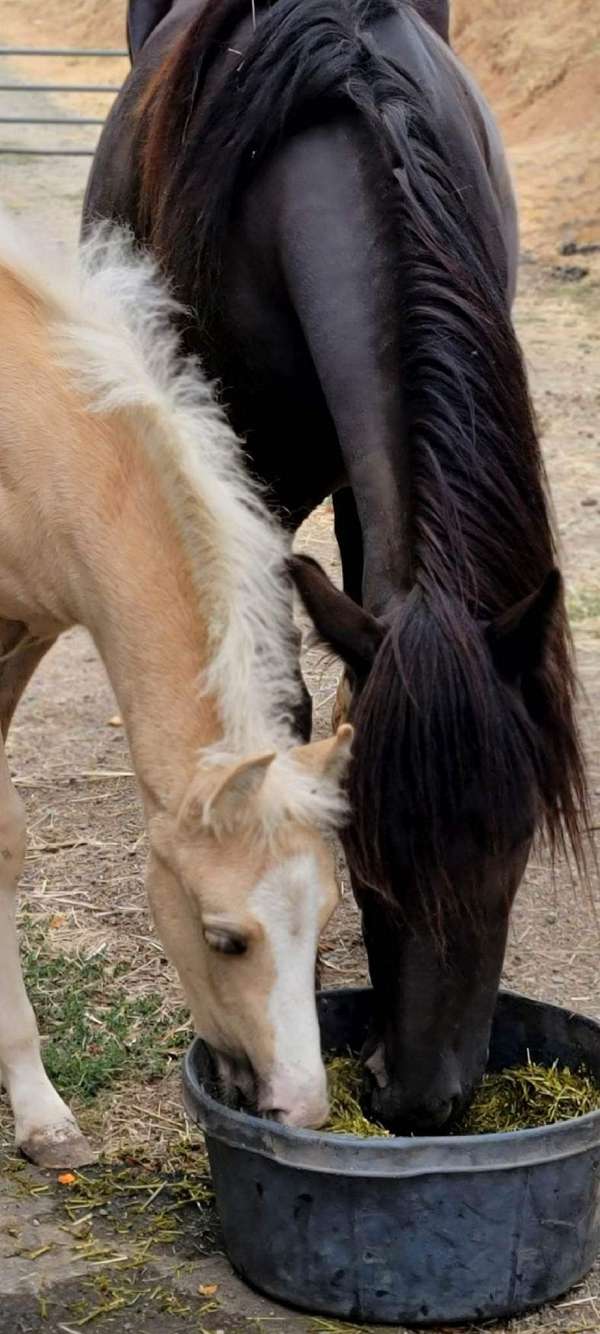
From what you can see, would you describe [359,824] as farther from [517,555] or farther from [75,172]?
[75,172]

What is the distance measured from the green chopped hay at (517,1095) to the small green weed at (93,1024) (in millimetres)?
612

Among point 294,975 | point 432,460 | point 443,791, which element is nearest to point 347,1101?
point 294,975

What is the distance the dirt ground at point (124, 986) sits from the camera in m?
2.82

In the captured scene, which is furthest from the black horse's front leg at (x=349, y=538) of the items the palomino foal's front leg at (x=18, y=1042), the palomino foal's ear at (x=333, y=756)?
the palomino foal's ear at (x=333, y=756)

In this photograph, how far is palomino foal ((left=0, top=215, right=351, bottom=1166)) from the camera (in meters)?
2.50

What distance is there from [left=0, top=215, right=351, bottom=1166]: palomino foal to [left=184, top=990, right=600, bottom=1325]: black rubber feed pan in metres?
0.09

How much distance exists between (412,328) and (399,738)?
0.83m

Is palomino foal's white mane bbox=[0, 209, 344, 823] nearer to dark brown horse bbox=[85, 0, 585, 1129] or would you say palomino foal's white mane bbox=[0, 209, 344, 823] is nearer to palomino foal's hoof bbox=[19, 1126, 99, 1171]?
dark brown horse bbox=[85, 0, 585, 1129]

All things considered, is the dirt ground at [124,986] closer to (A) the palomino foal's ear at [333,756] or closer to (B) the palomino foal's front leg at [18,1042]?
(B) the palomino foal's front leg at [18,1042]

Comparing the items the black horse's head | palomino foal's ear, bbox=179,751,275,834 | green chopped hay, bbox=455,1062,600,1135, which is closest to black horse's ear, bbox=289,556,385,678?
the black horse's head

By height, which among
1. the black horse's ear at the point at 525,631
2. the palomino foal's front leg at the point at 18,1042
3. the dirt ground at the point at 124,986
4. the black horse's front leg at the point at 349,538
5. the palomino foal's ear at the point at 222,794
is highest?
the black horse's ear at the point at 525,631

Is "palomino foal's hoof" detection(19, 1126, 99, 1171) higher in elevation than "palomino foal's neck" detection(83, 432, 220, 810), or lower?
lower

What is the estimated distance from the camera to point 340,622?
2672mm

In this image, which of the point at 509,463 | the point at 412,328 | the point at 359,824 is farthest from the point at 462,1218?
the point at 412,328
